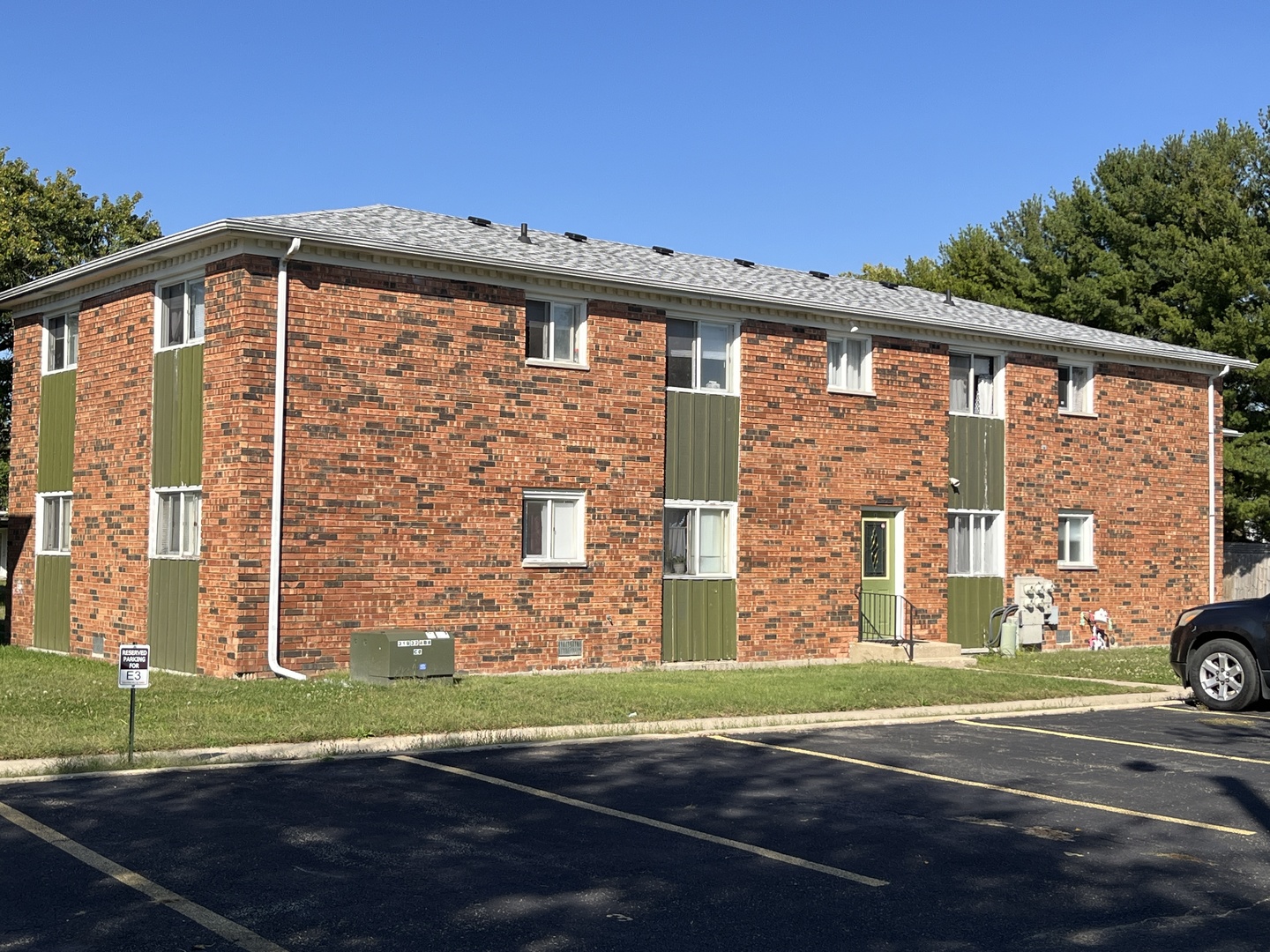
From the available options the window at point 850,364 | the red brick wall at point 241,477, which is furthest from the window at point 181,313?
the window at point 850,364

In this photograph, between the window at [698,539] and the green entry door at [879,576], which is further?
the green entry door at [879,576]

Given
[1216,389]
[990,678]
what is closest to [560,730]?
[990,678]

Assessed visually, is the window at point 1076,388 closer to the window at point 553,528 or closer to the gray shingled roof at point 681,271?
the gray shingled roof at point 681,271

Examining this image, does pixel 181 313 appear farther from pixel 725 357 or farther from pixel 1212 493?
pixel 1212 493

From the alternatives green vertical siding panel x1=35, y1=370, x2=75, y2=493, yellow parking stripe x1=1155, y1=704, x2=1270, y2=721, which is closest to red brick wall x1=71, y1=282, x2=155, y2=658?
green vertical siding panel x1=35, y1=370, x2=75, y2=493

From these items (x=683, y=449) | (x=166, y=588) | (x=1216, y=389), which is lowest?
(x=166, y=588)

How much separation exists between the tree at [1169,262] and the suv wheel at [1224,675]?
72.2 ft

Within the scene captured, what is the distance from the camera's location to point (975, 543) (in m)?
25.4

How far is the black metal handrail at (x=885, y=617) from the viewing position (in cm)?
2364

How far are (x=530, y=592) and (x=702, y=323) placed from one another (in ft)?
16.3

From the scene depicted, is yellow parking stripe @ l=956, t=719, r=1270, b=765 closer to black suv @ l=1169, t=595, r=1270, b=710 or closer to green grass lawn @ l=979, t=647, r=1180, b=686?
black suv @ l=1169, t=595, r=1270, b=710

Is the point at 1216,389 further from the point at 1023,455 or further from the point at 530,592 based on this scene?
the point at 530,592

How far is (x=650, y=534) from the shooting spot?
2158 cm

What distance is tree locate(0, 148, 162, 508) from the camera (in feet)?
109
